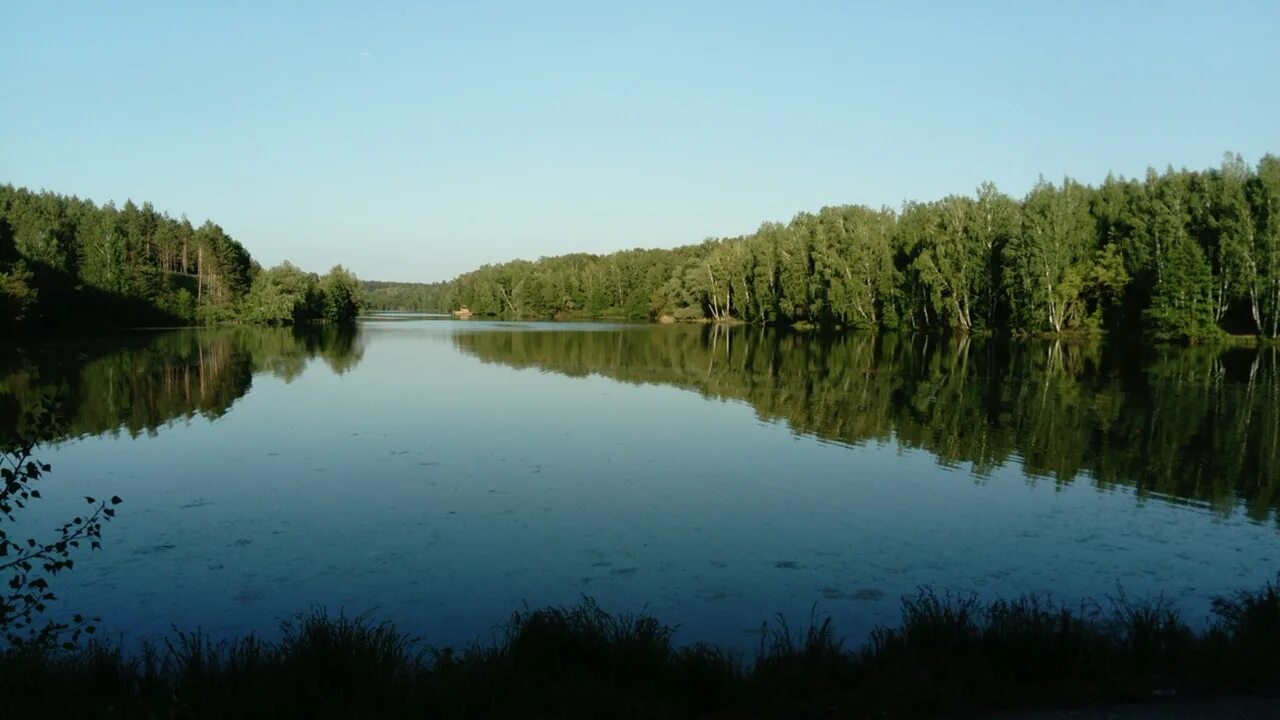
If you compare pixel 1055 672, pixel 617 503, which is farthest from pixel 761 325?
pixel 1055 672

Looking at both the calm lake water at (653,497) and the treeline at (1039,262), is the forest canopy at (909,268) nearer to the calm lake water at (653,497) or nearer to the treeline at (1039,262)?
the treeline at (1039,262)

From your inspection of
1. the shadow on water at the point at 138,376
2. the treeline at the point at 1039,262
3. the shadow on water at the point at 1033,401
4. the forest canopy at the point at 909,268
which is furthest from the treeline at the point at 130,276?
the treeline at the point at 1039,262

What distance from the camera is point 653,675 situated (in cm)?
607

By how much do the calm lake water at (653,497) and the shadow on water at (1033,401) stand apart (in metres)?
0.16

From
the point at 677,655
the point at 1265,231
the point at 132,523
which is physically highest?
the point at 1265,231

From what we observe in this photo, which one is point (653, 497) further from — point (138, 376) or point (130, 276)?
point (130, 276)

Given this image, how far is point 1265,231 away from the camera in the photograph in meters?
53.2

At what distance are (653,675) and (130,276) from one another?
302 feet

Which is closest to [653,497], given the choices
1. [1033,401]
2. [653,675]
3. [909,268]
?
[653,675]

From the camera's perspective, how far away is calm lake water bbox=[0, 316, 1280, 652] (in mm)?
9352

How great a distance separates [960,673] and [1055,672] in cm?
76

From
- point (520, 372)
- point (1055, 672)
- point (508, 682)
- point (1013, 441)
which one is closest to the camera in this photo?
point (508, 682)

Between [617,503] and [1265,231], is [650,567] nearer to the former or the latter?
[617,503]

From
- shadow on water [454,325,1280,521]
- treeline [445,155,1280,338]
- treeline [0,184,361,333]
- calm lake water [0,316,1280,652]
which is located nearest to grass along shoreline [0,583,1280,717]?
calm lake water [0,316,1280,652]
